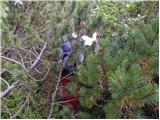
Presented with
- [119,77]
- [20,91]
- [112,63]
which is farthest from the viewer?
[20,91]

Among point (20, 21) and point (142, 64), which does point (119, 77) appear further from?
point (20, 21)

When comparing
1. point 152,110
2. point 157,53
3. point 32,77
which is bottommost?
point 152,110

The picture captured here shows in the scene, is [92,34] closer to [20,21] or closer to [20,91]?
[20,21]

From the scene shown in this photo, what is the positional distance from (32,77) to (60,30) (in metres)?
0.58

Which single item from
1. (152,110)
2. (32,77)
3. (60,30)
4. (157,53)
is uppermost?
(60,30)

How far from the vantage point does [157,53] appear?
2479 millimetres

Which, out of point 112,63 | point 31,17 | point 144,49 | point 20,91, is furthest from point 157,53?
point 20,91

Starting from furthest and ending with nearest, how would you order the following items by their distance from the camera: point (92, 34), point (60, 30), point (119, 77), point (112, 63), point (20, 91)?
point (20, 91)
point (92, 34)
point (60, 30)
point (112, 63)
point (119, 77)

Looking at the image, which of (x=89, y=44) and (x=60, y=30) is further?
(x=89, y=44)

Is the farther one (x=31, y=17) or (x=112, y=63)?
(x=31, y=17)

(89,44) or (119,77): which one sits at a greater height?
(89,44)

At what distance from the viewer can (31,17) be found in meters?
2.74

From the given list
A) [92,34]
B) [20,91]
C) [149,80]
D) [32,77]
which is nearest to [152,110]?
[149,80]

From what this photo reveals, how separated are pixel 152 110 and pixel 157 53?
1.46 feet
